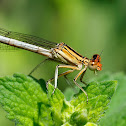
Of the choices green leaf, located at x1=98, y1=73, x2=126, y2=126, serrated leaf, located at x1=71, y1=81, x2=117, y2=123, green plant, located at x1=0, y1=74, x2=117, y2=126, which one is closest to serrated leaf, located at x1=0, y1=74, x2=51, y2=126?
green plant, located at x1=0, y1=74, x2=117, y2=126

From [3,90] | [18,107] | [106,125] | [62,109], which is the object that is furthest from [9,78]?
[106,125]

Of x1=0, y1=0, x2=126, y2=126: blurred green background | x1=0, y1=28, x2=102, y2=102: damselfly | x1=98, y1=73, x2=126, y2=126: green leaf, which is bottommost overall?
x1=98, y1=73, x2=126, y2=126: green leaf

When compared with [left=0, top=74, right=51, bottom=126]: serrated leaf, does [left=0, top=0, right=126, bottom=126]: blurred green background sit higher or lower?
higher

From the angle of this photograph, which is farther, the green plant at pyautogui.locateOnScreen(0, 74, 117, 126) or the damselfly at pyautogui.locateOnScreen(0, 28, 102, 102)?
the damselfly at pyautogui.locateOnScreen(0, 28, 102, 102)

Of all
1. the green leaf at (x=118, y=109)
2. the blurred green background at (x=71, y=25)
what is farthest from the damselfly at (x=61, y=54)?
the blurred green background at (x=71, y=25)

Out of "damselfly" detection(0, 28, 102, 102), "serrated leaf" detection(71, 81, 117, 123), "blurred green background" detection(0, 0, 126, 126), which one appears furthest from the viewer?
"blurred green background" detection(0, 0, 126, 126)

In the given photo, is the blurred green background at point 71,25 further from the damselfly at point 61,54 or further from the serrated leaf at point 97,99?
the serrated leaf at point 97,99

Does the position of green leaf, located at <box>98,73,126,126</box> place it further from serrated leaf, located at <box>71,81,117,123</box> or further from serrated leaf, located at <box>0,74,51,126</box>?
serrated leaf, located at <box>0,74,51,126</box>
